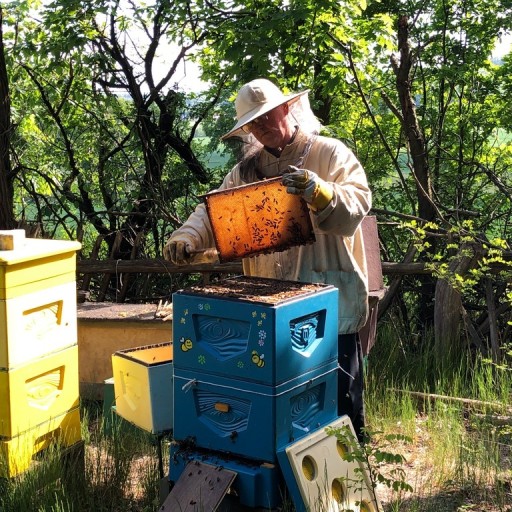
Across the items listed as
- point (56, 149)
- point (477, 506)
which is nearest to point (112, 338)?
point (477, 506)

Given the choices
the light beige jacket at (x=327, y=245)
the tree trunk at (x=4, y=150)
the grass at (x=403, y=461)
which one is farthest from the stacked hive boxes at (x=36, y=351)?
the tree trunk at (x=4, y=150)

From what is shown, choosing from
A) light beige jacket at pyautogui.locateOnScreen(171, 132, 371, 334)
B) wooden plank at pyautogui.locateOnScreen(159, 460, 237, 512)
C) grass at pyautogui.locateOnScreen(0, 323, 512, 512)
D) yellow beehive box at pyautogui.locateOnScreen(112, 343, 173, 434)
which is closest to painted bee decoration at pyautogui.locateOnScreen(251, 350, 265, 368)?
wooden plank at pyautogui.locateOnScreen(159, 460, 237, 512)

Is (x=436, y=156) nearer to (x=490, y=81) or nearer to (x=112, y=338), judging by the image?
(x=490, y=81)

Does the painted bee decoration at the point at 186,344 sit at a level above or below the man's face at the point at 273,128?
below

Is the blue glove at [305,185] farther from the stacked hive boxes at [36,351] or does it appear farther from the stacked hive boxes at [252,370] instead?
the stacked hive boxes at [36,351]

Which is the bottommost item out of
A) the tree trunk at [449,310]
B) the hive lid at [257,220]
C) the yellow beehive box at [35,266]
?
the tree trunk at [449,310]

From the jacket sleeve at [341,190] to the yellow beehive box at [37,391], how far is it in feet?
4.16

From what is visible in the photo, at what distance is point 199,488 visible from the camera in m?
2.67

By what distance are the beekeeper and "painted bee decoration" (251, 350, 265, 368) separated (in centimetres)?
62

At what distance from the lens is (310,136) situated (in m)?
3.13

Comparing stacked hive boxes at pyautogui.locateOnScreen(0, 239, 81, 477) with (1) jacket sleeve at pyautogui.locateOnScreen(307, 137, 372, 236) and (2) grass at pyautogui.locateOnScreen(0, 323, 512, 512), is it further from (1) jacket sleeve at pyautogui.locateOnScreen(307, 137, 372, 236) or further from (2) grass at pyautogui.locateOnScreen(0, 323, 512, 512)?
(1) jacket sleeve at pyautogui.locateOnScreen(307, 137, 372, 236)

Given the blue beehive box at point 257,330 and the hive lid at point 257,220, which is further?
the hive lid at point 257,220

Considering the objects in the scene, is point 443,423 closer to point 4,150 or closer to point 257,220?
point 257,220

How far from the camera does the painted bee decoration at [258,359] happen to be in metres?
2.55
